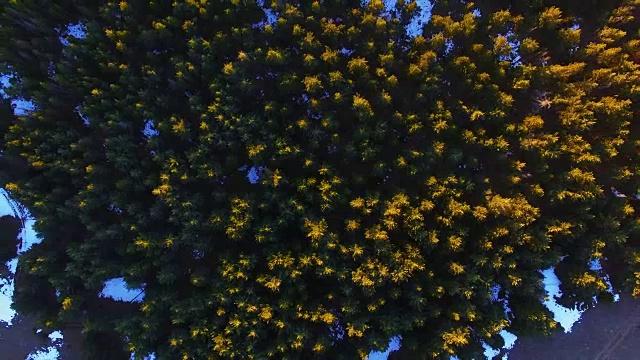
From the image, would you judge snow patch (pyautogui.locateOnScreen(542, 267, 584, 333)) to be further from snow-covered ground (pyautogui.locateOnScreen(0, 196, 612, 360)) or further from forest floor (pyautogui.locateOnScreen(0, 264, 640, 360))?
forest floor (pyautogui.locateOnScreen(0, 264, 640, 360))

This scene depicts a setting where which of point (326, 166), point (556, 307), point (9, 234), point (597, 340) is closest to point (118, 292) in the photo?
point (9, 234)

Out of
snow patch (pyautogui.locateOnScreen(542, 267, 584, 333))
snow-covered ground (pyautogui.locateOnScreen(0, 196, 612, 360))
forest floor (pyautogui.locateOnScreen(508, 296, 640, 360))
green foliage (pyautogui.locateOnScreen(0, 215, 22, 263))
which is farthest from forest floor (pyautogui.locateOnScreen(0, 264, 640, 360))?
green foliage (pyautogui.locateOnScreen(0, 215, 22, 263))

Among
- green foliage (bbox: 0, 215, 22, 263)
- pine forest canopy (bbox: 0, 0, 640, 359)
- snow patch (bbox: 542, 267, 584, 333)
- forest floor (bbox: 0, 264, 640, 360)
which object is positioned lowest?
forest floor (bbox: 0, 264, 640, 360)

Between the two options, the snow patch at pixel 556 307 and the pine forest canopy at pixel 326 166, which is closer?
the pine forest canopy at pixel 326 166

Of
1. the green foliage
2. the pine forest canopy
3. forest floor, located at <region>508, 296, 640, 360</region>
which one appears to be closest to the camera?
the pine forest canopy

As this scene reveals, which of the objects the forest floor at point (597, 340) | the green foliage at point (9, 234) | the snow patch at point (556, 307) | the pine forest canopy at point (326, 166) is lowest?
the forest floor at point (597, 340)

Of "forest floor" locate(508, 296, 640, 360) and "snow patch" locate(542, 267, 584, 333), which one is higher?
"snow patch" locate(542, 267, 584, 333)

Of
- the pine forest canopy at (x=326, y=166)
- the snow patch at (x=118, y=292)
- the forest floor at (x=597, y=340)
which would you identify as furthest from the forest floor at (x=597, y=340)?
the snow patch at (x=118, y=292)

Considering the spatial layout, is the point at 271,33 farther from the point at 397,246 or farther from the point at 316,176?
the point at 397,246

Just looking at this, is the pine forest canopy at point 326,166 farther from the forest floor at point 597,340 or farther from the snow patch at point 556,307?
the forest floor at point 597,340
